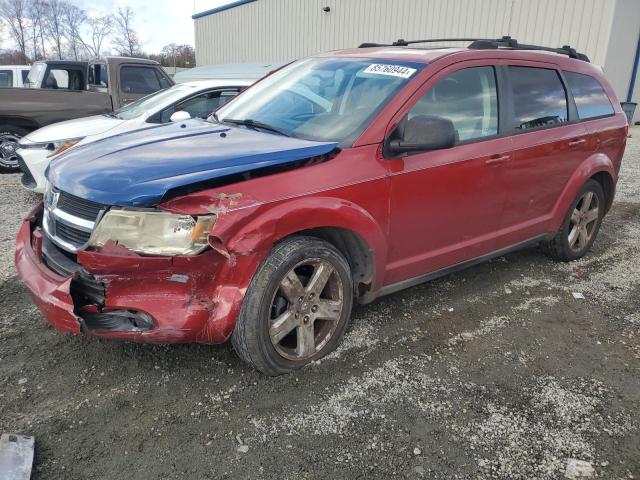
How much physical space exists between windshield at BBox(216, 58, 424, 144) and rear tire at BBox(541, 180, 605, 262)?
2.25 m

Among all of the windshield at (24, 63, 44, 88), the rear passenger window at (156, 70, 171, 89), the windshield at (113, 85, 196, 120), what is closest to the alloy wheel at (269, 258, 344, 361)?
the windshield at (113, 85, 196, 120)

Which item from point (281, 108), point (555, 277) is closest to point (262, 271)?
point (281, 108)

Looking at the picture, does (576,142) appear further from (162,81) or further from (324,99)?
(162,81)

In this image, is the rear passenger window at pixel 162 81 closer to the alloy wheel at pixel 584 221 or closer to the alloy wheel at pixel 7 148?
the alloy wheel at pixel 7 148

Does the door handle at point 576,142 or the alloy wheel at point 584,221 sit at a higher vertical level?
the door handle at point 576,142

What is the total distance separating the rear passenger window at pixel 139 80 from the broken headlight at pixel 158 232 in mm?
7029

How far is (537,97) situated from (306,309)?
2524mm

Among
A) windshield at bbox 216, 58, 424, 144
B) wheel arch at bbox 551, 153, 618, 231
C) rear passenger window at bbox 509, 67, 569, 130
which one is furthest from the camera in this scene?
wheel arch at bbox 551, 153, 618, 231

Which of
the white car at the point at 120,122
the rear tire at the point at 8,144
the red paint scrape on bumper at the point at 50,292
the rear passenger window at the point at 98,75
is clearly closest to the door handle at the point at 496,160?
the red paint scrape on bumper at the point at 50,292

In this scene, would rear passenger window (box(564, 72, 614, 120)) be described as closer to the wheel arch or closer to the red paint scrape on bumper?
the wheel arch

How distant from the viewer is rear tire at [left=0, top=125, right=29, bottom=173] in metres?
7.89

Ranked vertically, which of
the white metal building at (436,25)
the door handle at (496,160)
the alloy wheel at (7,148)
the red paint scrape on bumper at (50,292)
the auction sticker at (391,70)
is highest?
the white metal building at (436,25)

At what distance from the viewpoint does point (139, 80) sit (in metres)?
8.88

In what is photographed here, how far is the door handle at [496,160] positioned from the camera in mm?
3594
